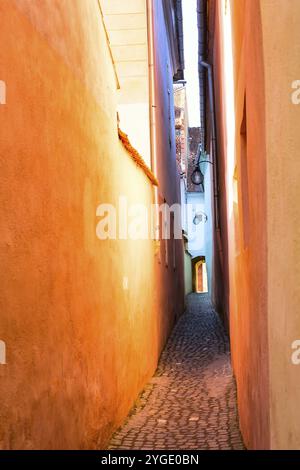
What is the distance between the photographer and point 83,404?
183 inches

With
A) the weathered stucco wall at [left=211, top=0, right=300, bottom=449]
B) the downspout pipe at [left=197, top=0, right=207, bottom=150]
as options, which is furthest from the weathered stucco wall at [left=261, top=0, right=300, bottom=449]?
the downspout pipe at [left=197, top=0, right=207, bottom=150]

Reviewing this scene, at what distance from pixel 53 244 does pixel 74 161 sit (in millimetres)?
983

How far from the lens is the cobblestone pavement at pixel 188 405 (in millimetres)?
5902

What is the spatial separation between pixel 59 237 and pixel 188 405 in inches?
171

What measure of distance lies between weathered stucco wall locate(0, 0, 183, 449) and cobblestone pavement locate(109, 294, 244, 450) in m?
0.42

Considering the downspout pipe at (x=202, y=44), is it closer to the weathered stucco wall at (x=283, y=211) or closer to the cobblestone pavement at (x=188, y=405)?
the cobblestone pavement at (x=188, y=405)

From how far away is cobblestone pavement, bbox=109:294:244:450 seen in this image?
5.90 metres

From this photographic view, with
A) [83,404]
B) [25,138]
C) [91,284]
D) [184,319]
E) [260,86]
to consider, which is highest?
[260,86]

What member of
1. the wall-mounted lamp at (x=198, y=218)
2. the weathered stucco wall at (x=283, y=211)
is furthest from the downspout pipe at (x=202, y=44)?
the wall-mounted lamp at (x=198, y=218)

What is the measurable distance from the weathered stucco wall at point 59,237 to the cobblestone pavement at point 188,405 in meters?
0.42

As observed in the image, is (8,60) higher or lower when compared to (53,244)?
higher
